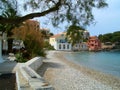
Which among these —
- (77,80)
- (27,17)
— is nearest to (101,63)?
(77,80)

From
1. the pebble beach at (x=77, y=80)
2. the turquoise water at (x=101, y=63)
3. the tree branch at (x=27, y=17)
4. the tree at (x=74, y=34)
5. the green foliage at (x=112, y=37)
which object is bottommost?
the turquoise water at (x=101, y=63)

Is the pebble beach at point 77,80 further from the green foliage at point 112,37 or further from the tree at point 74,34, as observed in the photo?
the green foliage at point 112,37

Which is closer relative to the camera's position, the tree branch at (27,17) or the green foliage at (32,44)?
the tree branch at (27,17)

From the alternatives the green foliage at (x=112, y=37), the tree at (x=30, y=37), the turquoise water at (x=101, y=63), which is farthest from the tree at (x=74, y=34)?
the green foliage at (x=112, y=37)

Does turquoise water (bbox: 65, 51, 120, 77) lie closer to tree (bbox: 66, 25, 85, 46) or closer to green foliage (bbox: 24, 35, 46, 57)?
green foliage (bbox: 24, 35, 46, 57)

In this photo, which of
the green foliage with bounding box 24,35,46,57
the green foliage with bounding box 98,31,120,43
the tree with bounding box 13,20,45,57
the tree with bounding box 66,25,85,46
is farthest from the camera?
the green foliage with bounding box 98,31,120,43

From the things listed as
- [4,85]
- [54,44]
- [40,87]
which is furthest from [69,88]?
[54,44]

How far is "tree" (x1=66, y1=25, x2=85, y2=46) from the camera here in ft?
37.0

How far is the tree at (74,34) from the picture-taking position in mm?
11270

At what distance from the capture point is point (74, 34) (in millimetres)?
11305

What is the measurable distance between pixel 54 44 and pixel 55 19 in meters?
120

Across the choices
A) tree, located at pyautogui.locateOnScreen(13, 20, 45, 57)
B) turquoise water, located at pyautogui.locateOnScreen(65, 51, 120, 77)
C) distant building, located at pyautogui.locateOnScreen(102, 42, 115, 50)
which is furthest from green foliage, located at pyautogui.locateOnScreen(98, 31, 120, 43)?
tree, located at pyautogui.locateOnScreen(13, 20, 45, 57)

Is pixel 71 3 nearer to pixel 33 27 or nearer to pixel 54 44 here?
pixel 33 27

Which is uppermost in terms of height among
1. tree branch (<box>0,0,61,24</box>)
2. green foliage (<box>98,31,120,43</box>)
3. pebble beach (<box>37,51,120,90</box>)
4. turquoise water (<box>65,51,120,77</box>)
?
green foliage (<box>98,31,120,43</box>)
